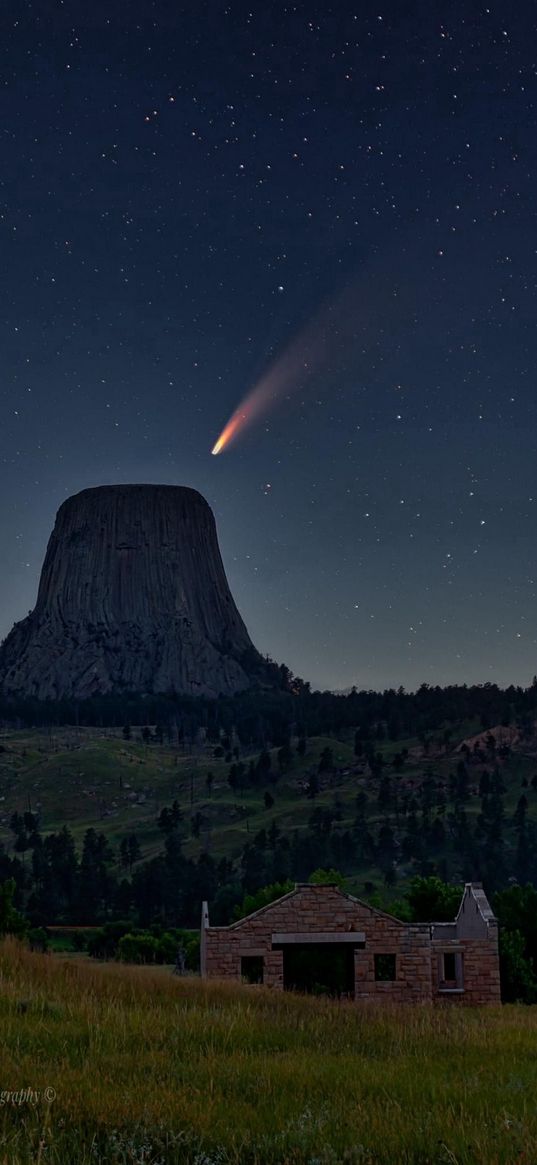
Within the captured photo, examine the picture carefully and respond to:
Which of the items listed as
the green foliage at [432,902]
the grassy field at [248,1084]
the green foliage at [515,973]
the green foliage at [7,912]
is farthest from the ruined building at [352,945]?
the green foliage at [7,912]

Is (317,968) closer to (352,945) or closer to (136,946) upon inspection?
(352,945)

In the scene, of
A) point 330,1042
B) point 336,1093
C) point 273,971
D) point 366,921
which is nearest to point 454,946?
point 366,921

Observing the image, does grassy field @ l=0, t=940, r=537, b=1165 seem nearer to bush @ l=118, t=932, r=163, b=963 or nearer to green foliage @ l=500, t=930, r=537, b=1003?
green foliage @ l=500, t=930, r=537, b=1003

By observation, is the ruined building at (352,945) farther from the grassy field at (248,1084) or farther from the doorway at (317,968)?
the grassy field at (248,1084)

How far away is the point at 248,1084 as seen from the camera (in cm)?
893

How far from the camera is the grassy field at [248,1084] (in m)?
7.22

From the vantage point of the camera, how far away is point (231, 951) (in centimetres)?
4275

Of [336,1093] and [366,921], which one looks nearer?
[336,1093]

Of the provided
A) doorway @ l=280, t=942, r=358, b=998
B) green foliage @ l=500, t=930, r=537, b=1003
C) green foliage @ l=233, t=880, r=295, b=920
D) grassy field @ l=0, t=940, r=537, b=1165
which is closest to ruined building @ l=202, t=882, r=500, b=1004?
doorway @ l=280, t=942, r=358, b=998

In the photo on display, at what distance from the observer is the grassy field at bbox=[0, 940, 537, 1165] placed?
722cm

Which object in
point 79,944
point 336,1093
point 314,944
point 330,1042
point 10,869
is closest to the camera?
point 336,1093

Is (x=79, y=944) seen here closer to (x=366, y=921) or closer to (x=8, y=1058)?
(x=366, y=921)

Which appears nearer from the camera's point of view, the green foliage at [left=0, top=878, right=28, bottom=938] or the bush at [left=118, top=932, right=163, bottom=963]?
the green foliage at [left=0, top=878, right=28, bottom=938]

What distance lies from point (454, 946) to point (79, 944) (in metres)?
87.9
